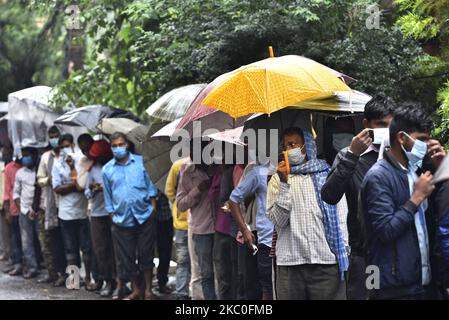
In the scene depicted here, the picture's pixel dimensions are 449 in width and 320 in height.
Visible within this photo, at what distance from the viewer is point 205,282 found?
1125cm

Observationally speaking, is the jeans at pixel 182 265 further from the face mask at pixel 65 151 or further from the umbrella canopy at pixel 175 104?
the face mask at pixel 65 151

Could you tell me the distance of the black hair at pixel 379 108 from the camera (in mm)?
7211

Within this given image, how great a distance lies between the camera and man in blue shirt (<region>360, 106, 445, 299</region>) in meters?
6.09

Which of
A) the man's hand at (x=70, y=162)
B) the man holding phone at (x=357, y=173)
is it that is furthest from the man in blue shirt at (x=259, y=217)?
the man's hand at (x=70, y=162)

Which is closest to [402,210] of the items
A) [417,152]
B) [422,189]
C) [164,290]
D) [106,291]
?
[422,189]

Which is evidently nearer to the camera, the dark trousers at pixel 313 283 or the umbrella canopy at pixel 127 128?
the dark trousers at pixel 313 283

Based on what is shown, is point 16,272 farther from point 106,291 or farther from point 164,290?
point 164,290

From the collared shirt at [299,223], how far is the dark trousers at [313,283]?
58 mm

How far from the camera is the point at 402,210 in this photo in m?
6.11

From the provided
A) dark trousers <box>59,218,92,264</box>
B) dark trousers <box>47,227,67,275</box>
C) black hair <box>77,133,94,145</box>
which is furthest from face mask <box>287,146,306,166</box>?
dark trousers <box>47,227,67,275</box>

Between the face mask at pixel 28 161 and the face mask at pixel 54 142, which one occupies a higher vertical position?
the face mask at pixel 54 142

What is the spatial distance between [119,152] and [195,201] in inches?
58.4

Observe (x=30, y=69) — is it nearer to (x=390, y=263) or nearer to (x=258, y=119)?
(x=258, y=119)
